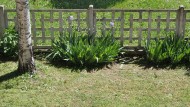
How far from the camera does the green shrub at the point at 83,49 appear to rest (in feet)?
26.3

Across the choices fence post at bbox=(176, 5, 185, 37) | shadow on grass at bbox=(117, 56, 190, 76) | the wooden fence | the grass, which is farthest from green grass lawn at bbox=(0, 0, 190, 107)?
fence post at bbox=(176, 5, 185, 37)

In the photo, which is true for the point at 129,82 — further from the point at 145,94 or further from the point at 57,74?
the point at 57,74

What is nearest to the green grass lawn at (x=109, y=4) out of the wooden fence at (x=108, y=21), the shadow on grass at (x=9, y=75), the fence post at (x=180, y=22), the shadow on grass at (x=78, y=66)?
the wooden fence at (x=108, y=21)

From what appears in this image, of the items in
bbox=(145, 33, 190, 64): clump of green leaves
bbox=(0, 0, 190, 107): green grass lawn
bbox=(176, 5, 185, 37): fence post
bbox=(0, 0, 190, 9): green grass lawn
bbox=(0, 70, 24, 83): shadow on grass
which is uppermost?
bbox=(0, 0, 190, 9): green grass lawn

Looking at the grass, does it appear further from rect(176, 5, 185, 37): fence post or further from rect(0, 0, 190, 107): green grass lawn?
rect(176, 5, 185, 37): fence post

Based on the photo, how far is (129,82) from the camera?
7484 mm

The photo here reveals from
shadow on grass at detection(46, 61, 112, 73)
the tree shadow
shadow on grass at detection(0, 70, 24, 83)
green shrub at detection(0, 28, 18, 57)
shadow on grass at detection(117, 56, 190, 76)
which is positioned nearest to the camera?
shadow on grass at detection(0, 70, 24, 83)

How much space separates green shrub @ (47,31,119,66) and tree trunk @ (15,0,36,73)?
2.59 feet

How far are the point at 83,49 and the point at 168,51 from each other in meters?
1.75

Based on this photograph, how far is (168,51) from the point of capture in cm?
819

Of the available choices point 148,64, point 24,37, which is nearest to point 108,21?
point 148,64

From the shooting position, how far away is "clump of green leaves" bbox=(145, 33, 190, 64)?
8.14 metres

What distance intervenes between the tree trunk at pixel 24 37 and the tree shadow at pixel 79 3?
466 cm

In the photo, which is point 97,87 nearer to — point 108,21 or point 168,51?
point 168,51
